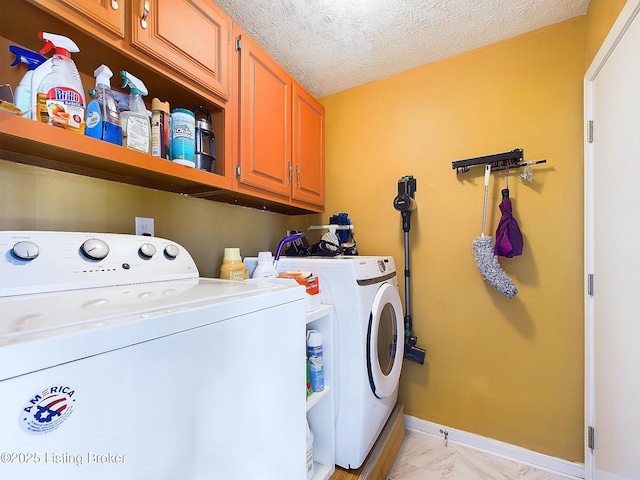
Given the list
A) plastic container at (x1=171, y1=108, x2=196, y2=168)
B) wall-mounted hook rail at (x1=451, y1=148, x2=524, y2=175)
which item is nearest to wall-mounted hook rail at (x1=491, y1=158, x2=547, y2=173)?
wall-mounted hook rail at (x1=451, y1=148, x2=524, y2=175)

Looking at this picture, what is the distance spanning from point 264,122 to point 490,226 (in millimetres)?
1417

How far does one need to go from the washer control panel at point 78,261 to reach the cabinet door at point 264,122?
20.3 inches

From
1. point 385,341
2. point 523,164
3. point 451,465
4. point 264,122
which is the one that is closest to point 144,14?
point 264,122

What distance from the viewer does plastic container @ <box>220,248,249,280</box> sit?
133 centimetres

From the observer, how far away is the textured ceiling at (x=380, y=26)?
1398mm

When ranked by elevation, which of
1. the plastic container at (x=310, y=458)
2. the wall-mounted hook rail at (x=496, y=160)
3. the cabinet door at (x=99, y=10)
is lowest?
the plastic container at (x=310, y=458)

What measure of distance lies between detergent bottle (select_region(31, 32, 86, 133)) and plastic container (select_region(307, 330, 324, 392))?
1088 millimetres

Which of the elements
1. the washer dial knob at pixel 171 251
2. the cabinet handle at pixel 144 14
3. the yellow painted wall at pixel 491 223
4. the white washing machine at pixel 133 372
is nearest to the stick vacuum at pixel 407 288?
the yellow painted wall at pixel 491 223

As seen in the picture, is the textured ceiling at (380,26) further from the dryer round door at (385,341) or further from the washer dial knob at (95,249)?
the dryer round door at (385,341)

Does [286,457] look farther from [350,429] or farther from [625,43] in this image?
[625,43]

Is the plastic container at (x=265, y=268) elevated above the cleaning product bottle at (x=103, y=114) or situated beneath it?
situated beneath

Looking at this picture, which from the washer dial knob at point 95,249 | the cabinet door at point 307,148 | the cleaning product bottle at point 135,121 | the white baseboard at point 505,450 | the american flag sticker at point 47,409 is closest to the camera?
the american flag sticker at point 47,409

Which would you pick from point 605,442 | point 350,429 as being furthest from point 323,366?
point 605,442

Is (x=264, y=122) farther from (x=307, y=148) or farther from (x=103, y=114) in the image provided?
(x=103, y=114)
